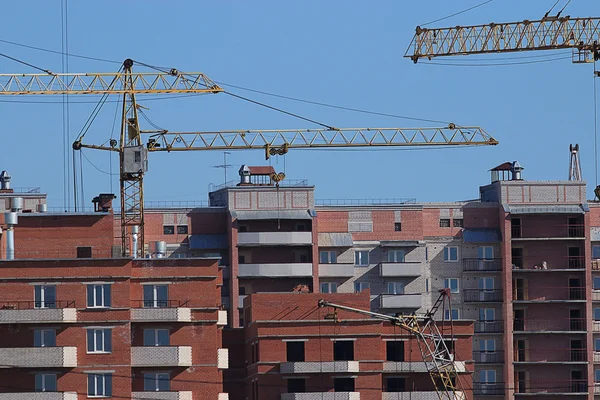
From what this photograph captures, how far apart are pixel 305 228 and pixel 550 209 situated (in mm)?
24125

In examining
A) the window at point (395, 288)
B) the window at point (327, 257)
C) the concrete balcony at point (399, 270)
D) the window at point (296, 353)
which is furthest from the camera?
the window at point (395, 288)

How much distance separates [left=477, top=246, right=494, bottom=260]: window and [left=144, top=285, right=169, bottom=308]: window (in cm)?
6081

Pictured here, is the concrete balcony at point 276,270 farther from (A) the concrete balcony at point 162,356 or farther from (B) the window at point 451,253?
(A) the concrete balcony at point 162,356

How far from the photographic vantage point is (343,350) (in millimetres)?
150000

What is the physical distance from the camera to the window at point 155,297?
454 feet

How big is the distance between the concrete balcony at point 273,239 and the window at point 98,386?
55390mm

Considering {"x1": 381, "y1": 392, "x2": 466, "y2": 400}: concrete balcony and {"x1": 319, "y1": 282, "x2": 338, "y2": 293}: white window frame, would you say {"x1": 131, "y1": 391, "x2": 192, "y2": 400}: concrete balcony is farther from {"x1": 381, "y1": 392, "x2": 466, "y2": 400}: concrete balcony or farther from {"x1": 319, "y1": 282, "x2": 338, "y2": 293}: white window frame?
{"x1": 319, "y1": 282, "x2": 338, "y2": 293}: white window frame

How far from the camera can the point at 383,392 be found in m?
152

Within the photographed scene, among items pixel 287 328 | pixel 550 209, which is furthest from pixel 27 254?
pixel 550 209

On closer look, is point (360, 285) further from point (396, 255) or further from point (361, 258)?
point (396, 255)

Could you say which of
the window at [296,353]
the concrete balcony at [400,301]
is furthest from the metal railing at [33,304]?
the concrete balcony at [400,301]

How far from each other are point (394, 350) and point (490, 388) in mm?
35129

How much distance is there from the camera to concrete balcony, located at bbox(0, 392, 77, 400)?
132m

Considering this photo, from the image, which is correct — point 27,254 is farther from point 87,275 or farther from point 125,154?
point 125,154
